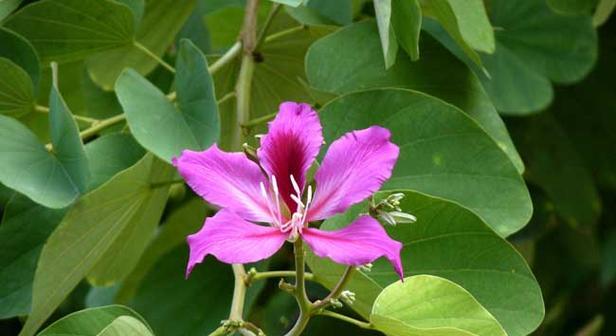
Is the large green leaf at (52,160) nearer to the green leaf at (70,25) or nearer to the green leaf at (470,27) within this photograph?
the green leaf at (70,25)

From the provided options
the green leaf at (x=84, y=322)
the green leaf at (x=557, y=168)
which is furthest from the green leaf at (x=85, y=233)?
the green leaf at (x=557, y=168)

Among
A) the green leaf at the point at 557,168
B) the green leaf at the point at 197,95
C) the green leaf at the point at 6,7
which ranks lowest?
the green leaf at the point at 557,168

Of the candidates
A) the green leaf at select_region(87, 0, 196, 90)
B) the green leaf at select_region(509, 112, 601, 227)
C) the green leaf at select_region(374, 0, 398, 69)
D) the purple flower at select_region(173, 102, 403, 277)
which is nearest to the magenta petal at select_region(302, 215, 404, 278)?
the purple flower at select_region(173, 102, 403, 277)

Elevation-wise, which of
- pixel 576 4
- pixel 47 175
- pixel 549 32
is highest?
pixel 47 175

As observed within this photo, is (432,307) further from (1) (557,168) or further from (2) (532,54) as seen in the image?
(1) (557,168)

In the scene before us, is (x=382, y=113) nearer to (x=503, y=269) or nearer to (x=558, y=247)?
(x=503, y=269)

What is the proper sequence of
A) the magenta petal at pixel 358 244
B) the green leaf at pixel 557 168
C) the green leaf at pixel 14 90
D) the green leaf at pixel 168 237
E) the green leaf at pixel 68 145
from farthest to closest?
1. the green leaf at pixel 557 168
2. the green leaf at pixel 168 237
3. the green leaf at pixel 14 90
4. the green leaf at pixel 68 145
5. the magenta petal at pixel 358 244

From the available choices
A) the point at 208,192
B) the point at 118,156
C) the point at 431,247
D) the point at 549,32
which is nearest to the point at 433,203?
the point at 431,247

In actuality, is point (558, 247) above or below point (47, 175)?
below

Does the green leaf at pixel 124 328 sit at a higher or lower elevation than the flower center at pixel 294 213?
lower
